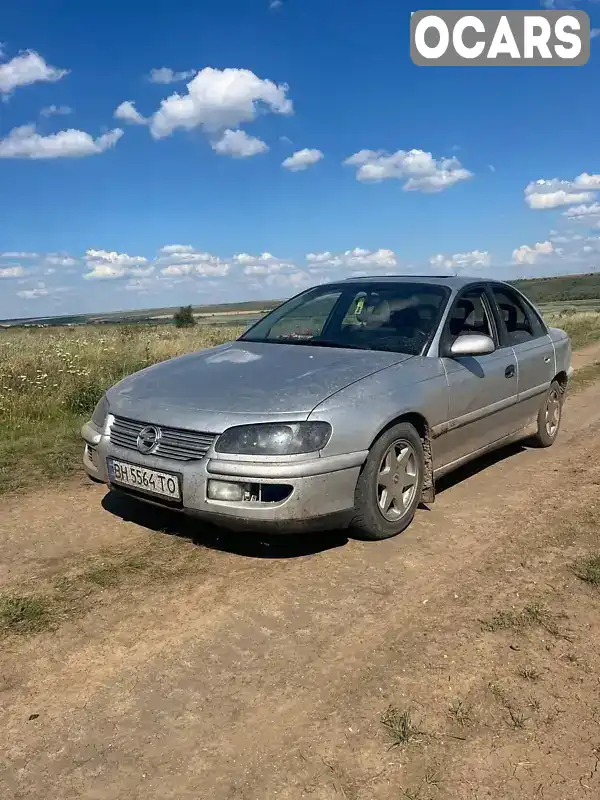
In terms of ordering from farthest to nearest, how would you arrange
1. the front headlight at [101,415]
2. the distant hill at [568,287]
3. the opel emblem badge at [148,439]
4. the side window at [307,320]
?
the distant hill at [568,287] < the side window at [307,320] < the front headlight at [101,415] < the opel emblem badge at [148,439]

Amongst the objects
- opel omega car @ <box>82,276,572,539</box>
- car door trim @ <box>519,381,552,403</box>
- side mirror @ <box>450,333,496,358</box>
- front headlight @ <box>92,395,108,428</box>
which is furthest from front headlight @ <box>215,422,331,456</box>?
car door trim @ <box>519,381,552,403</box>

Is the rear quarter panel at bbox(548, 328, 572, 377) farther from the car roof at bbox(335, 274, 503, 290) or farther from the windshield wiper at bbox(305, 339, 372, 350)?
the windshield wiper at bbox(305, 339, 372, 350)

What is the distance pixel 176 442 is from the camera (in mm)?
3512

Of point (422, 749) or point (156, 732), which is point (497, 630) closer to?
point (422, 749)

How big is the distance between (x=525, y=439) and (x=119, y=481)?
411 centimetres

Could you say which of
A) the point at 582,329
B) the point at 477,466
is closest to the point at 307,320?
the point at 477,466

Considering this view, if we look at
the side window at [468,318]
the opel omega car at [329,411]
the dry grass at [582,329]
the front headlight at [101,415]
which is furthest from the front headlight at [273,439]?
the dry grass at [582,329]

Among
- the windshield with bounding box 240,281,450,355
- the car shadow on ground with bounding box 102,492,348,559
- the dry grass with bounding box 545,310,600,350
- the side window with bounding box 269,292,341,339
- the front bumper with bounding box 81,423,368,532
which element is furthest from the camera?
the dry grass with bounding box 545,310,600,350

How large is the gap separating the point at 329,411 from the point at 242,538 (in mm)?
1052

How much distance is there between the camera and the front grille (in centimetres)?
343

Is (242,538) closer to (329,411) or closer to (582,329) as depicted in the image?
(329,411)

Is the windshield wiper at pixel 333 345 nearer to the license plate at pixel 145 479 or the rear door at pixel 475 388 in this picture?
the rear door at pixel 475 388

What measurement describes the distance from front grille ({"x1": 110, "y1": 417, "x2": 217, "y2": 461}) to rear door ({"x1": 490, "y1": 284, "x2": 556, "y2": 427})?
2950 mm

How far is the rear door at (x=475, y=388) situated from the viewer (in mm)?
4418
